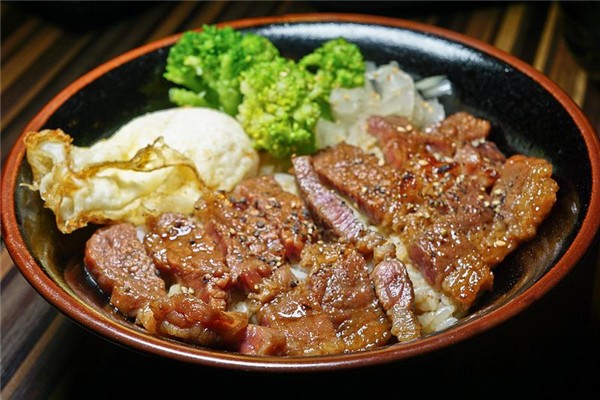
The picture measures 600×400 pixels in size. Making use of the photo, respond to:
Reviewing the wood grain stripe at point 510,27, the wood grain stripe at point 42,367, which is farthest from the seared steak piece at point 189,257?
the wood grain stripe at point 510,27

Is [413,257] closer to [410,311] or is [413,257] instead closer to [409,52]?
[410,311]

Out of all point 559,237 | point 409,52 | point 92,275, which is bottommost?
point 92,275

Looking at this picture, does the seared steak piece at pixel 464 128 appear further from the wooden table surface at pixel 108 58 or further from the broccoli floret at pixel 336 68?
the wooden table surface at pixel 108 58

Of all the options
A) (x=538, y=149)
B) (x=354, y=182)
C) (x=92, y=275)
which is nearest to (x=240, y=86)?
(x=354, y=182)

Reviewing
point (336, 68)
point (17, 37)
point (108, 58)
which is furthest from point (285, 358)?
point (17, 37)

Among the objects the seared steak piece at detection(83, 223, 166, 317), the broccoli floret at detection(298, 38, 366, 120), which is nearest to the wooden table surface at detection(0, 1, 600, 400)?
the seared steak piece at detection(83, 223, 166, 317)
